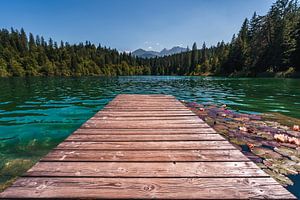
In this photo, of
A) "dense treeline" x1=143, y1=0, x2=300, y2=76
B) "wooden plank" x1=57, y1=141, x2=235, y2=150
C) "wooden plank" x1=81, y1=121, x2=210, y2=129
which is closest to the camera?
"wooden plank" x1=57, y1=141, x2=235, y2=150

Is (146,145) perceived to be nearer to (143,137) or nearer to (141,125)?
(143,137)

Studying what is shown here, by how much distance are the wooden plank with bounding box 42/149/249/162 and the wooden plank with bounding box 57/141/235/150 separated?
14cm

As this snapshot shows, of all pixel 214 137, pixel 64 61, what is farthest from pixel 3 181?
pixel 64 61

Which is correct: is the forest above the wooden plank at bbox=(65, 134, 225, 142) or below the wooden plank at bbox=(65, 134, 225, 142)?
above

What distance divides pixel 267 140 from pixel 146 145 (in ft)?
12.3

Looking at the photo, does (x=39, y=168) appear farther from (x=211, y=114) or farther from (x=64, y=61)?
(x=64, y=61)

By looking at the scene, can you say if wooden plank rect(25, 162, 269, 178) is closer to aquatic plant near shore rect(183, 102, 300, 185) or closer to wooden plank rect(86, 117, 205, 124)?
Result: aquatic plant near shore rect(183, 102, 300, 185)

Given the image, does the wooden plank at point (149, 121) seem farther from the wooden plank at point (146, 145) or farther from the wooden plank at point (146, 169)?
the wooden plank at point (146, 169)

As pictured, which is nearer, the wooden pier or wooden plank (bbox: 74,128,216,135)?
the wooden pier

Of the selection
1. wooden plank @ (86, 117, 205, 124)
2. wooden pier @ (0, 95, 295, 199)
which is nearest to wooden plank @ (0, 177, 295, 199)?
wooden pier @ (0, 95, 295, 199)

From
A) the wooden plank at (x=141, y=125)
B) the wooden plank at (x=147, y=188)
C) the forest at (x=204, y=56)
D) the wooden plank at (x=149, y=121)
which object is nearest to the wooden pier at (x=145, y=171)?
the wooden plank at (x=147, y=188)

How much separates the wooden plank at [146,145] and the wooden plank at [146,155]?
0.14 metres

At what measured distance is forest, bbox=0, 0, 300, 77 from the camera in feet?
153

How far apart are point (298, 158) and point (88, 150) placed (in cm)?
424
